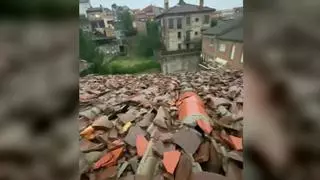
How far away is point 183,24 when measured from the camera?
50.3 inches

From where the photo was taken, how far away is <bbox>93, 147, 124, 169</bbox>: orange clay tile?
114cm

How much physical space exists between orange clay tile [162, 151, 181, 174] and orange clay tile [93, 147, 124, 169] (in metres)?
0.20

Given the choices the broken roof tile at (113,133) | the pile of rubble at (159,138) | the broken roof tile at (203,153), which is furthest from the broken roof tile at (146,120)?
the broken roof tile at (203,153)


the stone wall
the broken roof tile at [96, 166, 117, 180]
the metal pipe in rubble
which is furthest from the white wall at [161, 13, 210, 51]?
the broken roof tile at [96, 166, 117, 180]

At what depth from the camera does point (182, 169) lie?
1.09 meters

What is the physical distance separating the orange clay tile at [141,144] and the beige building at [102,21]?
1.62 ft

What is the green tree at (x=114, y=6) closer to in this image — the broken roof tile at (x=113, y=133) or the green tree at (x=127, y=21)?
the green tree at (x=127, y=21)

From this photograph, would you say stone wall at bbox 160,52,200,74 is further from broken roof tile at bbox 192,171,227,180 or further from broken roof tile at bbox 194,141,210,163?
broken roof tile at bbox 192,171,227,180

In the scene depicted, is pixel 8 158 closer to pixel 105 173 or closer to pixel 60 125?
pixel 60 125

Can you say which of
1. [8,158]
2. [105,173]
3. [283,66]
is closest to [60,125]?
[8,158]

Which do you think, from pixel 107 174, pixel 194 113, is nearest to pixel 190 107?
pixel 194 113

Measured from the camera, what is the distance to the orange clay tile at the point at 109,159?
1138mm

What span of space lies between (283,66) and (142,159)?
2.78 feet

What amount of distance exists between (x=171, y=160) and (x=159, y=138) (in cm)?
22
